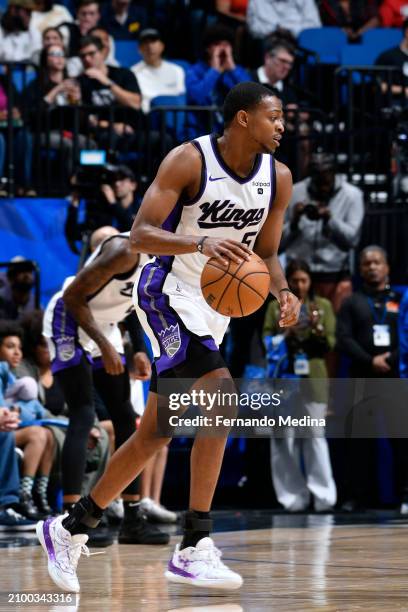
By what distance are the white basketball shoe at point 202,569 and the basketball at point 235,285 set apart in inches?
42.0

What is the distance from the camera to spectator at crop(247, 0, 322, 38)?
14898 mm

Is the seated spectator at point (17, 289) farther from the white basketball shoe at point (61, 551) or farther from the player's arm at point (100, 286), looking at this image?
the white basketball shoe at point (61, 551)

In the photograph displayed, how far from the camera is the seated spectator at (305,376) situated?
10.6 meters

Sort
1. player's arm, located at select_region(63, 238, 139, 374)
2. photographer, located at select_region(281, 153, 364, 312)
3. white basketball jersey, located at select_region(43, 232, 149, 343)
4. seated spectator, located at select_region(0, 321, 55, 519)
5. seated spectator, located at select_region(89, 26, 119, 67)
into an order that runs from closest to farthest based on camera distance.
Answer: player's arm, located at select_region(63, 238, 139, 374), white basketball jersey, located at select_region(43, 232, 149, 343), seated spectator, located at select_region(0, 321, 55, 519), photographer, located at select_region(281, 153, 364, 312), seated spectator, located at select_region(89, 26, 119, 67)

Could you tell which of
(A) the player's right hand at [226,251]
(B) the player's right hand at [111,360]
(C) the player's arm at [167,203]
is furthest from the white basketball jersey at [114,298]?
(A) the player's right hand at [226,251]

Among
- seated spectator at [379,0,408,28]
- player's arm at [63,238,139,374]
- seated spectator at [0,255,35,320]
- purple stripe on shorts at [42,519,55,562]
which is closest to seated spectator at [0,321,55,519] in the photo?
seated spectator at [0,255,35,320]

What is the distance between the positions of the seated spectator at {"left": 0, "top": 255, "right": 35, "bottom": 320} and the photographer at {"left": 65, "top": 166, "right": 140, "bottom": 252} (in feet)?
1.44

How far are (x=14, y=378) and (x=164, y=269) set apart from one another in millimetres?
3997

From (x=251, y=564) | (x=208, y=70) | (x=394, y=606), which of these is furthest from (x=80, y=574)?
(x=208, y=70)

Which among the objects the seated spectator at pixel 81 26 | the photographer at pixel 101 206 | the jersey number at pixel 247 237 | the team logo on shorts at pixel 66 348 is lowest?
the team logo on shorts at pixel 66 348

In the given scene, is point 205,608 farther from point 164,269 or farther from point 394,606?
point 164,269

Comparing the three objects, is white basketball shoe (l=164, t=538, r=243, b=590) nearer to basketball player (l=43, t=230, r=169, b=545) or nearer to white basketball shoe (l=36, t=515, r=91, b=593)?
white basketball shoe (l=36, t=515, r=91, b=593)

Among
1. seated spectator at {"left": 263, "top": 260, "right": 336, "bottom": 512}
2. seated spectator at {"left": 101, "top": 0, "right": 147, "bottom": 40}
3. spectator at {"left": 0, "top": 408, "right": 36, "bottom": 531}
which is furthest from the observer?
seated spectator at {"left": 101, "top": 0, "right": 147, "bottom": 40}

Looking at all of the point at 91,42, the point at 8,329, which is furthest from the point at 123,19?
the point at 8,329
